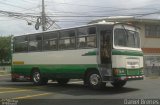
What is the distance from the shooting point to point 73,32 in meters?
19.4

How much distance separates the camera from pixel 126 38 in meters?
18.6

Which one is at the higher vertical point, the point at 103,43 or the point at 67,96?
the point at 103,43

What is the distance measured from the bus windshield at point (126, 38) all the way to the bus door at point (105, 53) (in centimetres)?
36

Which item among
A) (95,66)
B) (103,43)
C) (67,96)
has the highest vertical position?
(103,43)

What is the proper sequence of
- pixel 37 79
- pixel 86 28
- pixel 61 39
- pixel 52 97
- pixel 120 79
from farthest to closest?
pixel 37 79
pixel 61 39
pixel 86 28
pixel 120 79
pixel 52 97

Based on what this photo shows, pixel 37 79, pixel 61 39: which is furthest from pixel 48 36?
pixel 37 79

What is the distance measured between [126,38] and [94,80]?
262cm

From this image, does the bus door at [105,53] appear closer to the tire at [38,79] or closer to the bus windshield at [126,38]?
the bus windshield at [126,38]

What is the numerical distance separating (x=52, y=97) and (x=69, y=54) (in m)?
4.14

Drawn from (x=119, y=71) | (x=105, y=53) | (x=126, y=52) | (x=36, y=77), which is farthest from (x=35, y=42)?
(x=119, y=71)

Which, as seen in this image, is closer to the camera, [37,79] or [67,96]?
[67,96]

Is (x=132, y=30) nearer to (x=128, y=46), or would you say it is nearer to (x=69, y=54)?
(x=128, y=46)

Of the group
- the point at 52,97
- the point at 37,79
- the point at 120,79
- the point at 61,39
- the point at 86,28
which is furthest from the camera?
the point at 37,79

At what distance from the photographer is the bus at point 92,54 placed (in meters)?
17.7
